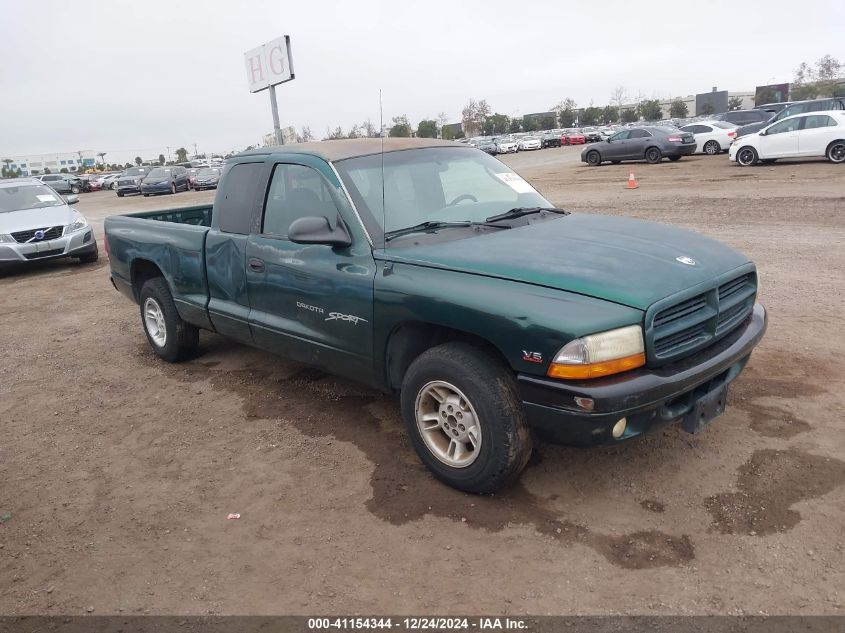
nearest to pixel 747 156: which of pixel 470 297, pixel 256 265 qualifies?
pixel 256 265

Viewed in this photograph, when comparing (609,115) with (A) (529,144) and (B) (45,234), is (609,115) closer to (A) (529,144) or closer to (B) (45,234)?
(A) (529,144)

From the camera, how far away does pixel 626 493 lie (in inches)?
134

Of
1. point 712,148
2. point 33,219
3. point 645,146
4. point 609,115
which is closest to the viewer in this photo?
point 33,219

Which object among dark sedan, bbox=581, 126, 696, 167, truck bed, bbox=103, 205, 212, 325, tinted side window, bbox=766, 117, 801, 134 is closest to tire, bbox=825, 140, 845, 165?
tinted side window, bbox=766, 117, 801, 134

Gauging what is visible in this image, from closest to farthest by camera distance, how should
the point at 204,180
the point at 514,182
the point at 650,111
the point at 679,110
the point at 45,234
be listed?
1. the point at 514,182
2. the point at 45,234
3. the point at 204,180
4. the point at 650,111
5. the point at 679,110

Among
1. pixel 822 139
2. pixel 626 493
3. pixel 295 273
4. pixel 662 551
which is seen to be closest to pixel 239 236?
pixel 295 273

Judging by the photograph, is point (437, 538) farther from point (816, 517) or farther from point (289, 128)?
point (289, 128)

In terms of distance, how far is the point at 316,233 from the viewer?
3.71 meters

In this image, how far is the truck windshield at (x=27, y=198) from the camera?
37.4ft

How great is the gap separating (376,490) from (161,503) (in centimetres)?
121

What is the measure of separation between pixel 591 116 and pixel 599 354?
103m

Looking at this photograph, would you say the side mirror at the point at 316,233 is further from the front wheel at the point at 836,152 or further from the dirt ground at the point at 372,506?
the front wheel at the point at 836,152

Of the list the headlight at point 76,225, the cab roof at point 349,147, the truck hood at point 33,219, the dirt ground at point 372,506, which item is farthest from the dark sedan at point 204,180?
the cab roof at point 349,147

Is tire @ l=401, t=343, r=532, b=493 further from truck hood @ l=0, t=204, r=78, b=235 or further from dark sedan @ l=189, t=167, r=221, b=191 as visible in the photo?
dark sedan @ l=189, t=167, r=221, b=191
